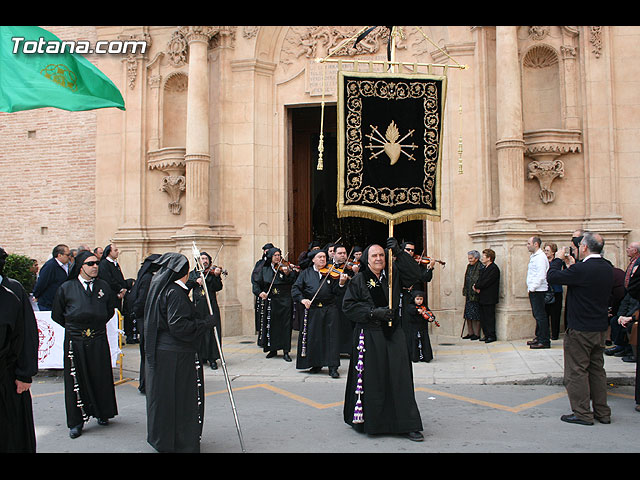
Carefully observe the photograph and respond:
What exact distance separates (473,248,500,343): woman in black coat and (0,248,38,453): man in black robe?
872 cm

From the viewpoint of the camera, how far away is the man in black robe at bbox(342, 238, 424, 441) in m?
5.86

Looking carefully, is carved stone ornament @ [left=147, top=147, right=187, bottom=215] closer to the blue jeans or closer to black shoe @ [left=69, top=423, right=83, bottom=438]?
the blue jeans

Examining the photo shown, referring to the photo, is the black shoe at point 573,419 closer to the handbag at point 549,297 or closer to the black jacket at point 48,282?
the handbag at point 549,297

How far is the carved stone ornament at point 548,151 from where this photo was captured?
40.3 ft

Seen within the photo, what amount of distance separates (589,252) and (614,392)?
2367 millimetres

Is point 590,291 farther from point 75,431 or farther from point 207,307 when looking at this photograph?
point 207,307

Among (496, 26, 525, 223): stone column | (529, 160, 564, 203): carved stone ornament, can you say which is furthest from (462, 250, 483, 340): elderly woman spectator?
(529, 160, 564, 203): carved stone ornament

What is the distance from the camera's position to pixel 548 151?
1228cm

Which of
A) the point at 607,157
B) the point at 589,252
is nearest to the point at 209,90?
the point at 607,157

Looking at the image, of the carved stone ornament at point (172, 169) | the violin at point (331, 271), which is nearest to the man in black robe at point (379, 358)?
the violin at point (331, 271)

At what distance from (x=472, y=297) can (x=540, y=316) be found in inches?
62.1

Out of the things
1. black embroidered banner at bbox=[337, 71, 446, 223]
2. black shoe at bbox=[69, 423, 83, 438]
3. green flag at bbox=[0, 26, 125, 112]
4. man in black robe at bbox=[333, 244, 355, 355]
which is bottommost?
black shoe at bbox=[69, 423, 83, 438]

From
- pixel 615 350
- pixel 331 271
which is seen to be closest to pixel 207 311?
pixel 331 271

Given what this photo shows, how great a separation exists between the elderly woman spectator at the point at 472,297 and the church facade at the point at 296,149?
461 millimetres
